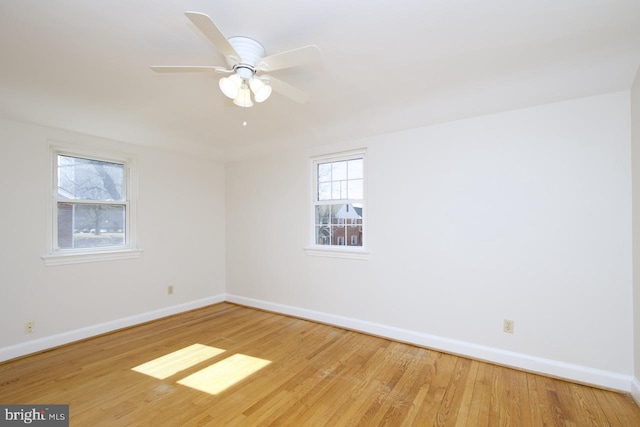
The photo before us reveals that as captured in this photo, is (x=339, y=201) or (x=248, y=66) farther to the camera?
(x=339, y=201)

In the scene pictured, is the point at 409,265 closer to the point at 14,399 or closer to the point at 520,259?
the point at 520,259

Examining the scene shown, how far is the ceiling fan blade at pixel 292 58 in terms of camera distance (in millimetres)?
1519

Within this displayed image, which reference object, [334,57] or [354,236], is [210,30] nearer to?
[334,57]

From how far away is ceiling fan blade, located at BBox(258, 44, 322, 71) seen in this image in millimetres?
1519

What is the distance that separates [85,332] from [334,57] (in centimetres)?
377

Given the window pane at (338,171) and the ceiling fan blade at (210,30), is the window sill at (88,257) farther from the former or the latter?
the ceiling fan blade at (210,30)

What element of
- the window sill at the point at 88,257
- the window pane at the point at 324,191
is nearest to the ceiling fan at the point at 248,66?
the window pane at the point at 324,191

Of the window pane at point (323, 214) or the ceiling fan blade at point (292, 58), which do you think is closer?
the ceiling fan blade at point (292, 58)

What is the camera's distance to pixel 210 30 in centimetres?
137

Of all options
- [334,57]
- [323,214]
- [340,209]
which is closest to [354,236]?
[340,209]

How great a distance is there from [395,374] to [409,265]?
1086 mm

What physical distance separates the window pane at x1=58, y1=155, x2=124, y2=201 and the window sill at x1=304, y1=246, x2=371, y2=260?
2.48m

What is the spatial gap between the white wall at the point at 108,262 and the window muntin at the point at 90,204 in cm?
15

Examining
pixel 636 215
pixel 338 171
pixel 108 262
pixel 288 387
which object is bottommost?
pixel 288 387
